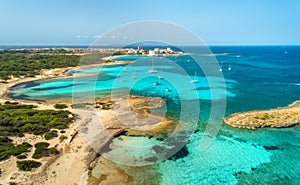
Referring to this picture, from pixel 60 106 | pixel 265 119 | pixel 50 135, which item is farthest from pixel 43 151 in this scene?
pixel 265 119

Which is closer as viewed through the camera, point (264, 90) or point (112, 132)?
point (112, 132)

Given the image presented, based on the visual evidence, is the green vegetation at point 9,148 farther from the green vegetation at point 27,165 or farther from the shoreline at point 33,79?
the shoreline at point 33,79

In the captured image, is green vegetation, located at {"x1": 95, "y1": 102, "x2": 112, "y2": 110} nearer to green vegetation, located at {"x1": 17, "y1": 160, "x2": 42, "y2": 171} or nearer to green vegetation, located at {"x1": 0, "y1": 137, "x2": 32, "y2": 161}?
green vegetation, located at {"x1": 0, "y1": 137, "x2": 32, "y2": 161}

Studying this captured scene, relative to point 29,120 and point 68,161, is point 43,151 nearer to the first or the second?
point 68,161

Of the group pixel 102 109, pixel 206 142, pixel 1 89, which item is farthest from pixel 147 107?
pixel 1 89

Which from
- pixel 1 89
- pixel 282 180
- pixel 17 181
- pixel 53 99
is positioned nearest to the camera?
pixel 17 181

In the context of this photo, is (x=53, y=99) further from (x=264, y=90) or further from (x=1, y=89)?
(x=264, y=90)
